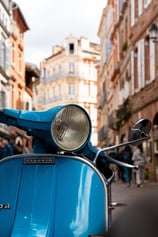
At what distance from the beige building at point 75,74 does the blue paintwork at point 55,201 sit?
8092 cm

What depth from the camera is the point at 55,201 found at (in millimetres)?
3412

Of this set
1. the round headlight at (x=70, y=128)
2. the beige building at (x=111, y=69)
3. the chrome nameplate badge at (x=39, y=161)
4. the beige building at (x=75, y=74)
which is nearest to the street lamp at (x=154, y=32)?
the round headlight at (x=70, y=128)

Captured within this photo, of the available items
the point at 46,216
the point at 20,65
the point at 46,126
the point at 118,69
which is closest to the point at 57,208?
the point at 46,216

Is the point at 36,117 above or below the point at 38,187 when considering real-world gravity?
above

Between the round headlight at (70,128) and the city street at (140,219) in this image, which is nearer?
the city street at (140,219)

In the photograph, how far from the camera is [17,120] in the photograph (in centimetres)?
351

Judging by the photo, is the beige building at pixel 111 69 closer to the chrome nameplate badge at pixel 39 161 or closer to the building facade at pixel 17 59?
the building facade at pixel 17 59

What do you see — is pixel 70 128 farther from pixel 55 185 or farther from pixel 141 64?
pixel 141 64

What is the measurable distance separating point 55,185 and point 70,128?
385mm

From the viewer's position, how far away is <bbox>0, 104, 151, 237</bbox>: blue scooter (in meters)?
3.36

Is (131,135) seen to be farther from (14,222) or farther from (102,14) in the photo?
(102,14)

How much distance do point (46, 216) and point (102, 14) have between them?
5141cm

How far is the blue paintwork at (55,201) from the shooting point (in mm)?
3342

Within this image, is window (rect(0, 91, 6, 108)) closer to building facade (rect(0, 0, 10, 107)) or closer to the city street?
building facade (rect(0, 0, 10, 107))
